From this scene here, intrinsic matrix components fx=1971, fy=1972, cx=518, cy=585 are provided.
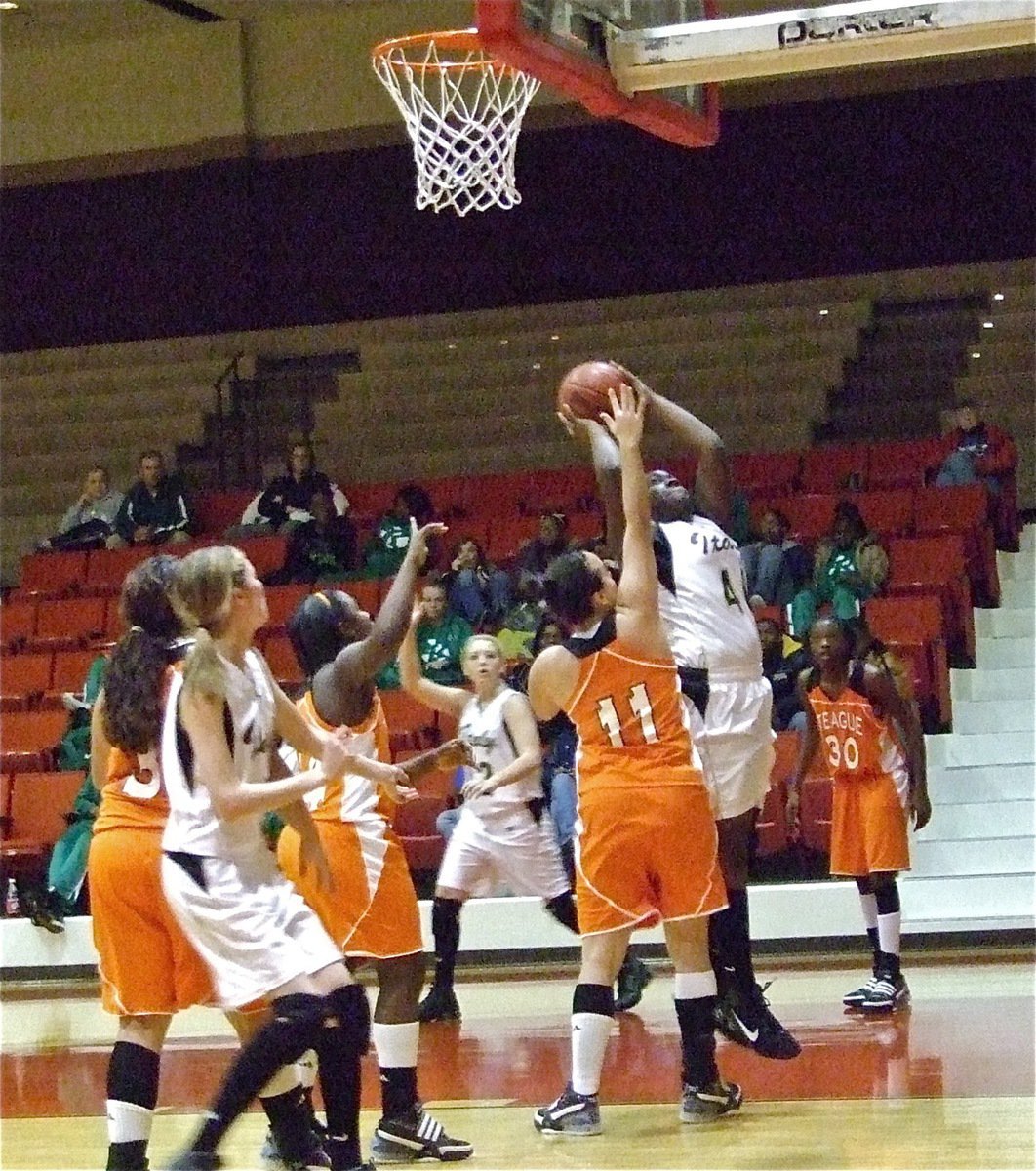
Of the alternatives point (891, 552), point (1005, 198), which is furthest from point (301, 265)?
point (891, 552)

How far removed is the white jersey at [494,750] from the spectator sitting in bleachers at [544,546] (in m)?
3.55

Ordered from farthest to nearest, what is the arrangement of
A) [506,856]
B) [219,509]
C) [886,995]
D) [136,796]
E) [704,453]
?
1. [219,509]
2. [506,856]
3. [886,995]
4. [704,453]
5. [136,796]

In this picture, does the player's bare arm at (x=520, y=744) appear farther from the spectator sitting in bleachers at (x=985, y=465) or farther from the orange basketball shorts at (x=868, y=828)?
the spectator sitting in bleachers at (x=985, y=465)

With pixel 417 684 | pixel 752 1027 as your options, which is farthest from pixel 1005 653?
pixel 417 684

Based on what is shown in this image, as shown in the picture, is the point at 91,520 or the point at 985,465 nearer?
the point at 985,465

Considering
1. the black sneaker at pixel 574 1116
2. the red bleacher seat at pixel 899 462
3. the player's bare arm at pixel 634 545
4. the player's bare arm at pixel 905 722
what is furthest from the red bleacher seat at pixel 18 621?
the player's bare arm at pixel 634 545

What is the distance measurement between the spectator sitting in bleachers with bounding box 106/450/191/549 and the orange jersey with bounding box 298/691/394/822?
8770mm

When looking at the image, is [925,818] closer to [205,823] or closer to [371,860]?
[371,860]

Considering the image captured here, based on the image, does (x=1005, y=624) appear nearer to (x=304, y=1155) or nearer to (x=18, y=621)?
(x=18, y=621)

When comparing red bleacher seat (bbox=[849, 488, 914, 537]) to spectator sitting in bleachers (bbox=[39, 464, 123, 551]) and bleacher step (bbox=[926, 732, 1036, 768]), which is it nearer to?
bleacher step (bbox=[926, 732, 1036, 768])

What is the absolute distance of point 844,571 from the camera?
1133cm

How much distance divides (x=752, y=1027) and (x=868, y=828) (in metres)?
2.36

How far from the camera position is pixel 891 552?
1172 cm

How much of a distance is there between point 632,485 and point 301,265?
40.4 feet
